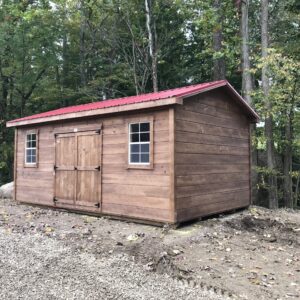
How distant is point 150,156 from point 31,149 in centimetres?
452

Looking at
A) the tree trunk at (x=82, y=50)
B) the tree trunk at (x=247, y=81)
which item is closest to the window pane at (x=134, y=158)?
the tree trunk at (x=247, y=81)

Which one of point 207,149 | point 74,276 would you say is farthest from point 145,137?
point 74,276

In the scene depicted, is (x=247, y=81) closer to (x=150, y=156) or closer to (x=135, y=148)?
(x=135, y=148)

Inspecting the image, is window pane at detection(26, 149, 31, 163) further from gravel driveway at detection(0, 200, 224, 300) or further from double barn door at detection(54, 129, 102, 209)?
gravel driveway at detection(0, 200, 224, 300)

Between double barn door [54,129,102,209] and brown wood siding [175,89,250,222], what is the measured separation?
2091 mm

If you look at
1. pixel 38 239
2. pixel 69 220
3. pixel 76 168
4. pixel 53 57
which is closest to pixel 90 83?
pixel 53 57

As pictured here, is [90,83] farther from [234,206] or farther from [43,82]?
[234,206]

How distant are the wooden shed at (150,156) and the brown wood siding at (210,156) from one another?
2 cm

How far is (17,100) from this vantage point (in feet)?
56.9

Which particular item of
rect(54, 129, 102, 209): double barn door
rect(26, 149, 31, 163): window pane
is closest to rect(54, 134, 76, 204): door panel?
rect(54, 129, 102, 209): double barn door

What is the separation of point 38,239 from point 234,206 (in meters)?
4.63

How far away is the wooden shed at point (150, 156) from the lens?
650cm

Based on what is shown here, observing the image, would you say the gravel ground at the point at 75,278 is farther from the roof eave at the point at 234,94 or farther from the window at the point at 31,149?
the window at the point at 31,149

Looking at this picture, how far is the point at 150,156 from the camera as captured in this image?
6676mm
